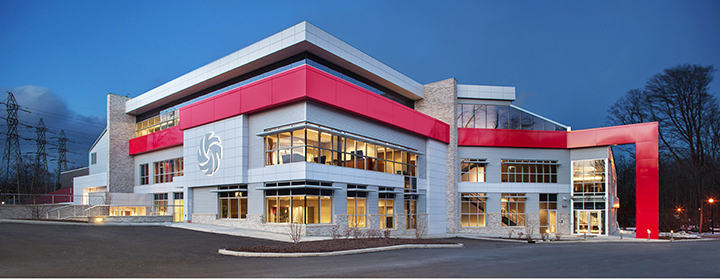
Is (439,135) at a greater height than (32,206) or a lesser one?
greater

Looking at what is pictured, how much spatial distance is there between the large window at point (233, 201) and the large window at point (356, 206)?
605 centimetres

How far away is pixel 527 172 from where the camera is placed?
35906mm

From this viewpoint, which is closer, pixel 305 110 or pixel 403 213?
pixel 305 110

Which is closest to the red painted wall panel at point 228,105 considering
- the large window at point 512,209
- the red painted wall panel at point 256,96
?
the red painted wall panel at point 256,96

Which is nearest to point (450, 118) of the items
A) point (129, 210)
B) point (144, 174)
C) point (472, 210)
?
point (472, 210)

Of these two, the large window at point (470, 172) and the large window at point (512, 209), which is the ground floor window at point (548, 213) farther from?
the large window at point (470, 172)

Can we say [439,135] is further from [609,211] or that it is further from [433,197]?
[609,211]

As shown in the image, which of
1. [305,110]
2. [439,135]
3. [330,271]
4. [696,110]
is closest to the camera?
[330,271]

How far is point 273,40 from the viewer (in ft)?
91.6

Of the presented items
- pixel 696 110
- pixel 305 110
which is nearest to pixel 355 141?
pixel 305 110

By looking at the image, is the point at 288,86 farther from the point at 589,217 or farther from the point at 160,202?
the point at 589,217

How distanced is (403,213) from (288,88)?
12.2 m

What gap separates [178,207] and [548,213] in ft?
96.7

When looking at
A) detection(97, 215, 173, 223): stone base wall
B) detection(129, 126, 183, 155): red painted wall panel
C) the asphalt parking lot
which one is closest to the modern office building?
detection(129, 126, 183, 155): red painted wall panel
